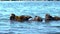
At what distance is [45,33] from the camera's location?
2050 centimetres

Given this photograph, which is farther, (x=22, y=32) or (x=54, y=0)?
(x=54, y=0)

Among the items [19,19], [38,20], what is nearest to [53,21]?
[38,20]

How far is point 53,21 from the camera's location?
28.3 m

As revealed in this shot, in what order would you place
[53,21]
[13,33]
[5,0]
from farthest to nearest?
1. [5,0]
2. [53,21]
3. [13,33]

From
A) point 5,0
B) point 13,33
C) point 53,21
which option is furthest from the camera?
point 5,0

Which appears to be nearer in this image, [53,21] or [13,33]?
[13,33]

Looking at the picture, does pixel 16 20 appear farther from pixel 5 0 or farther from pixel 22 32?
pixel 5 0

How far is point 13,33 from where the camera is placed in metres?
20.4

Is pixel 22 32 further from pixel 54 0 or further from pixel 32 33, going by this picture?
pixel 54 0

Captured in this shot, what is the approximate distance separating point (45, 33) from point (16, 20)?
888 centimetres

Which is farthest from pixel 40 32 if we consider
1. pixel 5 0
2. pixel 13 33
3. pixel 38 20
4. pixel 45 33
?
pixel 5 0

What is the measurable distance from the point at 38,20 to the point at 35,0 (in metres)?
75.3

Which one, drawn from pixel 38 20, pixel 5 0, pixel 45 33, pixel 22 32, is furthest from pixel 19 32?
pixel 5 0

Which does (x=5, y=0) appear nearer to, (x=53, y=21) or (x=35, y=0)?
(x=35, y=0)
